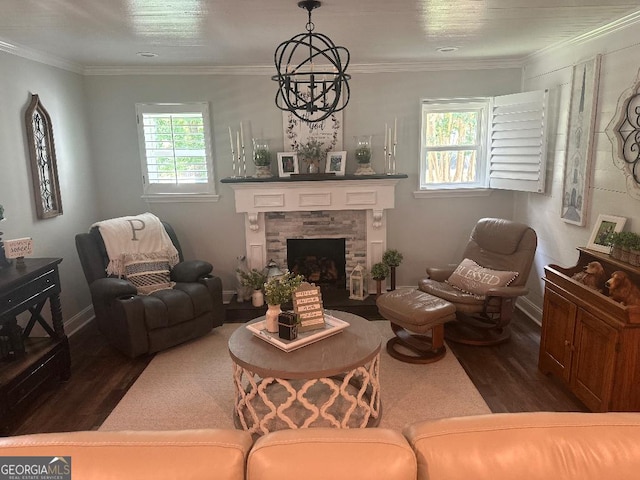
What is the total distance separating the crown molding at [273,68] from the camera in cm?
450

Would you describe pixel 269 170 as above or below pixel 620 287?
above

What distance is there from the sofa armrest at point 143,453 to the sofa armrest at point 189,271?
293 cm

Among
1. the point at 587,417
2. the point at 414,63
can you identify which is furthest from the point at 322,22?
the point at 587,417

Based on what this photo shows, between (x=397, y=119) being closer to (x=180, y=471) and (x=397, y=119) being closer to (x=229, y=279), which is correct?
(x=229, y=279)

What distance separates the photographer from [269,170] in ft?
15.2

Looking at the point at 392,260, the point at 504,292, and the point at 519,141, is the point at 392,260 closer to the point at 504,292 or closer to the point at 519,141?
the point at 504,292

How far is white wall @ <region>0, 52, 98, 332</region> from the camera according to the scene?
3.45 m

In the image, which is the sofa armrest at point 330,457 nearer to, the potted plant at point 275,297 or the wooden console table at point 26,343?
the potted plant at point 275,297

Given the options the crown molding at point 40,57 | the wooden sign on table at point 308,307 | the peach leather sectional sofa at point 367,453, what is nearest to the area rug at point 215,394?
the wooden sign on table at point 308,307

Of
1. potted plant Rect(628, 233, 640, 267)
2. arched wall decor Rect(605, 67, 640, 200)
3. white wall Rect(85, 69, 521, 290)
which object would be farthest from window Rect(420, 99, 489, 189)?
potted plant Rect(628, 233, 640, 267)

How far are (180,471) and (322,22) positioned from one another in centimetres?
275

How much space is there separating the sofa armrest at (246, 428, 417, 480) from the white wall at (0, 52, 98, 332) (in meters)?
3.17

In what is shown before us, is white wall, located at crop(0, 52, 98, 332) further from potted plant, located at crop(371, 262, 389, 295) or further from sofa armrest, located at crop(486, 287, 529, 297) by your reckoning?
sofa armrest, located at crop(486, 287, 529, 297)

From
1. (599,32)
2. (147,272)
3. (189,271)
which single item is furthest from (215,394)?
(599,32)
